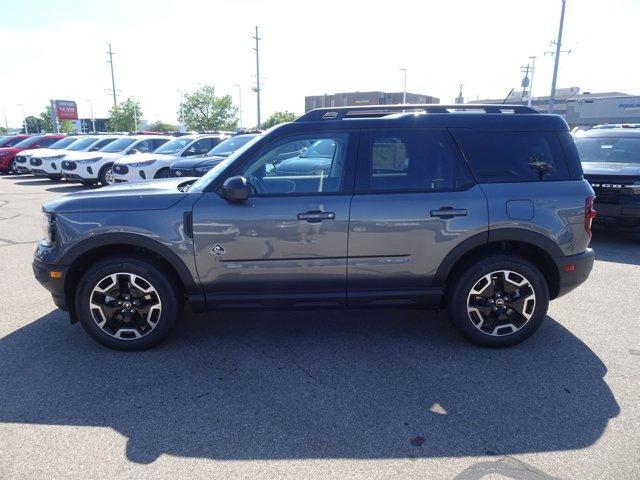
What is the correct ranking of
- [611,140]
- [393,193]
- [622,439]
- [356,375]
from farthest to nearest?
[611,140] < [393,193] < [356,375] < [622,439]

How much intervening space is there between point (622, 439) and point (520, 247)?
1702 mm

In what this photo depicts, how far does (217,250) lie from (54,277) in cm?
136

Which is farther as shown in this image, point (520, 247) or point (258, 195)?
point (520, 247)

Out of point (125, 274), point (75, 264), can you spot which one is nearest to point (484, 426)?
point (125, 274)

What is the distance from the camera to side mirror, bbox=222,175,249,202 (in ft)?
12.1

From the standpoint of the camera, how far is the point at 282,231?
3795 mm

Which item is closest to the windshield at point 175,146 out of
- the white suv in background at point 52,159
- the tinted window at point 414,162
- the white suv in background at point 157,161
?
the white suv in background at point 157,161

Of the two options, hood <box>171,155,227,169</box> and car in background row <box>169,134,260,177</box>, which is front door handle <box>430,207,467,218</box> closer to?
car in background row <box>169,134,260,177</box>

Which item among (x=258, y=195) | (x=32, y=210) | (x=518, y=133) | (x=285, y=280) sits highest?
(x=518, y=133)

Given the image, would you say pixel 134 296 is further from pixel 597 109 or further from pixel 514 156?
pixel 597 109

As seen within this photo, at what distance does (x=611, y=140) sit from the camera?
8977 millimetres

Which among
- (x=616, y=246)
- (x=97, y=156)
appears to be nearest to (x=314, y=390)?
(x=616, y=246)

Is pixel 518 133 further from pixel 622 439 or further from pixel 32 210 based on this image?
pixel 32 210

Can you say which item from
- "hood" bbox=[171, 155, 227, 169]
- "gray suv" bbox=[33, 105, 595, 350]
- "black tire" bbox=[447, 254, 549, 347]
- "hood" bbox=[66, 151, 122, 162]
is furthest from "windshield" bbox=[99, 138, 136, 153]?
"black tire" bbox=[447, 254, 549, 347]
